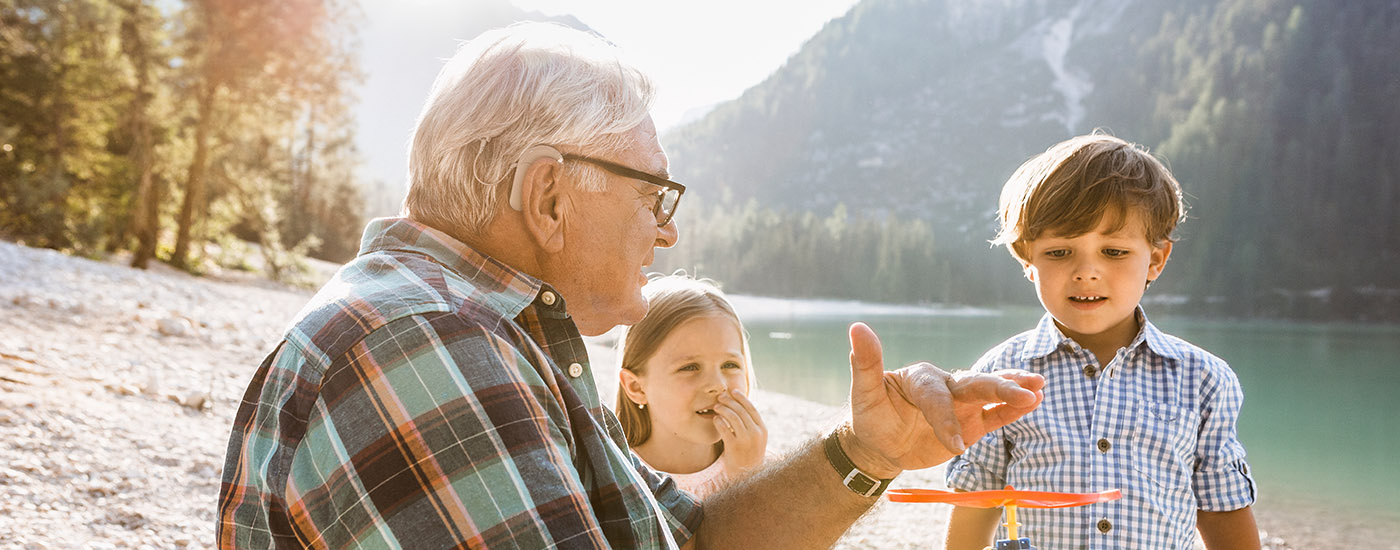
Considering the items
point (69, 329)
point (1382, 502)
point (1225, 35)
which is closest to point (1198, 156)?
point (1225, 35)

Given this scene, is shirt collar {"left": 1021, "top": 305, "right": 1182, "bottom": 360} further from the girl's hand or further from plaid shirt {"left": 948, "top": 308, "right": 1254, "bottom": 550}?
the girl's hand

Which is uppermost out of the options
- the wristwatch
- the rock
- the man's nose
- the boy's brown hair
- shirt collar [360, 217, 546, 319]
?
the boy's brown hair

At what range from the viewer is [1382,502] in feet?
30.1

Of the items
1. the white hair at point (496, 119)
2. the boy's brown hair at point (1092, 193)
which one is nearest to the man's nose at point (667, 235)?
the white hair at point (496, 119)

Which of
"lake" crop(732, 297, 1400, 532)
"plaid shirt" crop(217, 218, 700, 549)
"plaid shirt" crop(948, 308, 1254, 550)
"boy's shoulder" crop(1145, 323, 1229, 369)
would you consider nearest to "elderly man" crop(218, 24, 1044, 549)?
"plaid shirt" crop(217, 218, 700, 549)

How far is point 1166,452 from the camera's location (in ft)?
6.84

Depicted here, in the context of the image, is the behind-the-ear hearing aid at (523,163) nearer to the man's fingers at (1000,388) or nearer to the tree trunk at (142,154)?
the man's fingers at (1000,388)

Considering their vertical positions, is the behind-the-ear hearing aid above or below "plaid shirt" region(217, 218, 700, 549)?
above

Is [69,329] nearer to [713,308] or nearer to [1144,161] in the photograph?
[713,308]

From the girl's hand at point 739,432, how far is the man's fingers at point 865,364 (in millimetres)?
1082

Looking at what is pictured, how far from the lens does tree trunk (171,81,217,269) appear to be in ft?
58.0

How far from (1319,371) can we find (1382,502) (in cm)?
Result: 1677

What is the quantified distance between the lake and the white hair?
21.5 ft

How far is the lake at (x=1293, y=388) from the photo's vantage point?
32.0 ft
